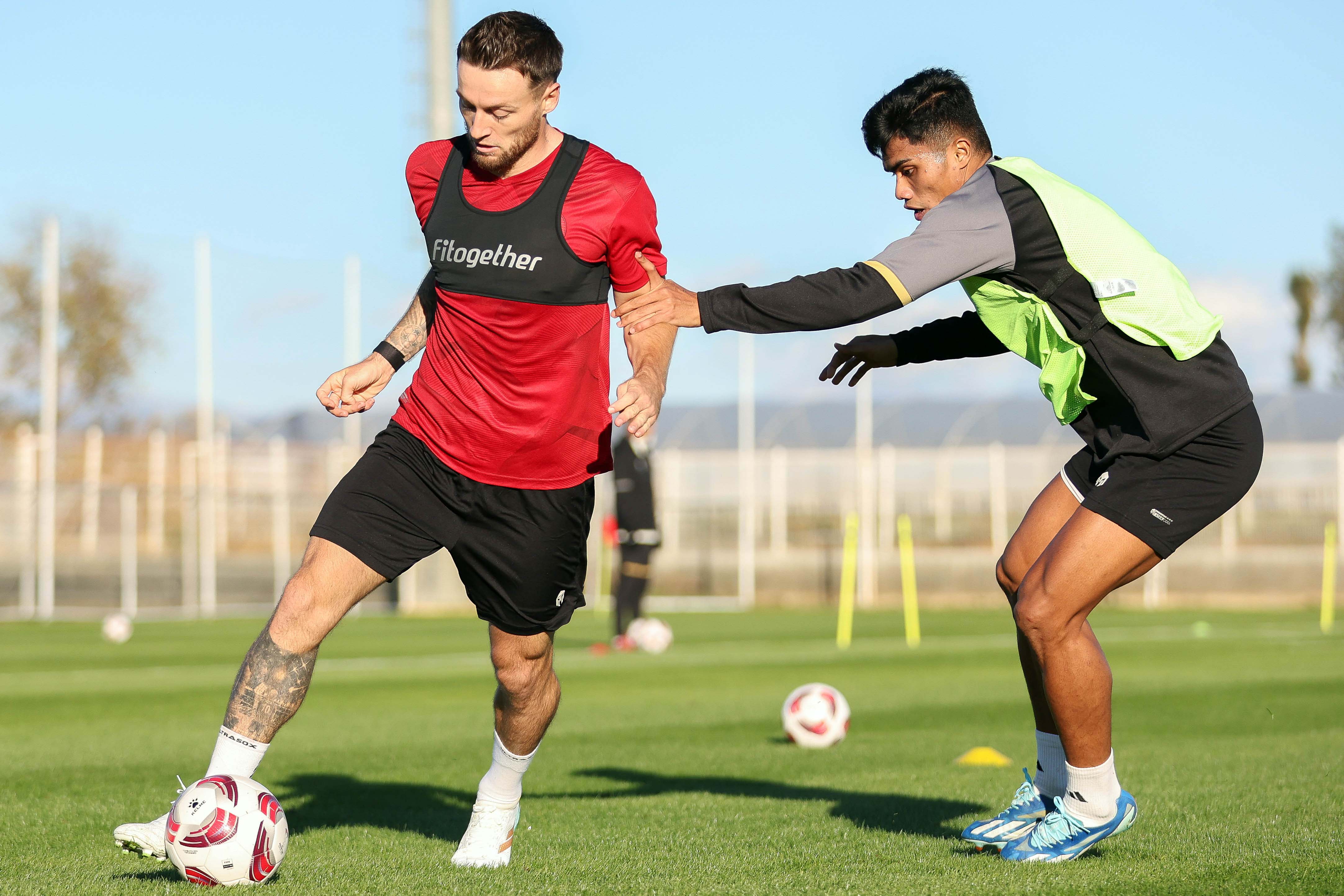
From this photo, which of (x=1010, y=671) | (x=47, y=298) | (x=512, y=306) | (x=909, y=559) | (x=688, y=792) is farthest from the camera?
(x=47, y=298)

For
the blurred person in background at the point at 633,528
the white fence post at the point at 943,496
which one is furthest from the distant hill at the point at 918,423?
the blurred person in background at the point at 633,528

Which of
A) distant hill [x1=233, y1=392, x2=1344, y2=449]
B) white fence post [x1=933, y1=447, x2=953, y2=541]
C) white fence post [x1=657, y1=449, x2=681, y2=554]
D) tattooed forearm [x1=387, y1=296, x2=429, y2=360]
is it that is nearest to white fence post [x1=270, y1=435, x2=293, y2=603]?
distant hill [x1=233, y1=392, x2=1344, y2=449]

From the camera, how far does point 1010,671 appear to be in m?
13.8

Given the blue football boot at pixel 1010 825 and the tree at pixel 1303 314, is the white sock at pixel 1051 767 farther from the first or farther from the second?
the tree at pixel 1303 314

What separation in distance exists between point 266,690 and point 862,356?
7.34 ft

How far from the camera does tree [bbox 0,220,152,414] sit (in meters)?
30.5

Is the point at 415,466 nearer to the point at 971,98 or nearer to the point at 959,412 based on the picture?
the point at 971,98

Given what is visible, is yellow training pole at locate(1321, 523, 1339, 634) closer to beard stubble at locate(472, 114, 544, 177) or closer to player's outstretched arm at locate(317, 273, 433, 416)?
player's outstretched arm at locate(317, 273, 433, 416)

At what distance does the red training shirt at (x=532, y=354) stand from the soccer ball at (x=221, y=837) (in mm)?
1192

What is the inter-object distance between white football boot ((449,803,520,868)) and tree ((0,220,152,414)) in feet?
83.4

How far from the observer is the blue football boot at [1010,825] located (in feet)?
15.9

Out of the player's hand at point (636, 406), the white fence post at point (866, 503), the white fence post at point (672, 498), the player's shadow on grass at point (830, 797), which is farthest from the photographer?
the white fence post at point (672, 498)

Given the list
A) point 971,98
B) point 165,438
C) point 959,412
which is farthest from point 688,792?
point 959,412

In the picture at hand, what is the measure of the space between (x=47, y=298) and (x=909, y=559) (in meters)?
14.2
